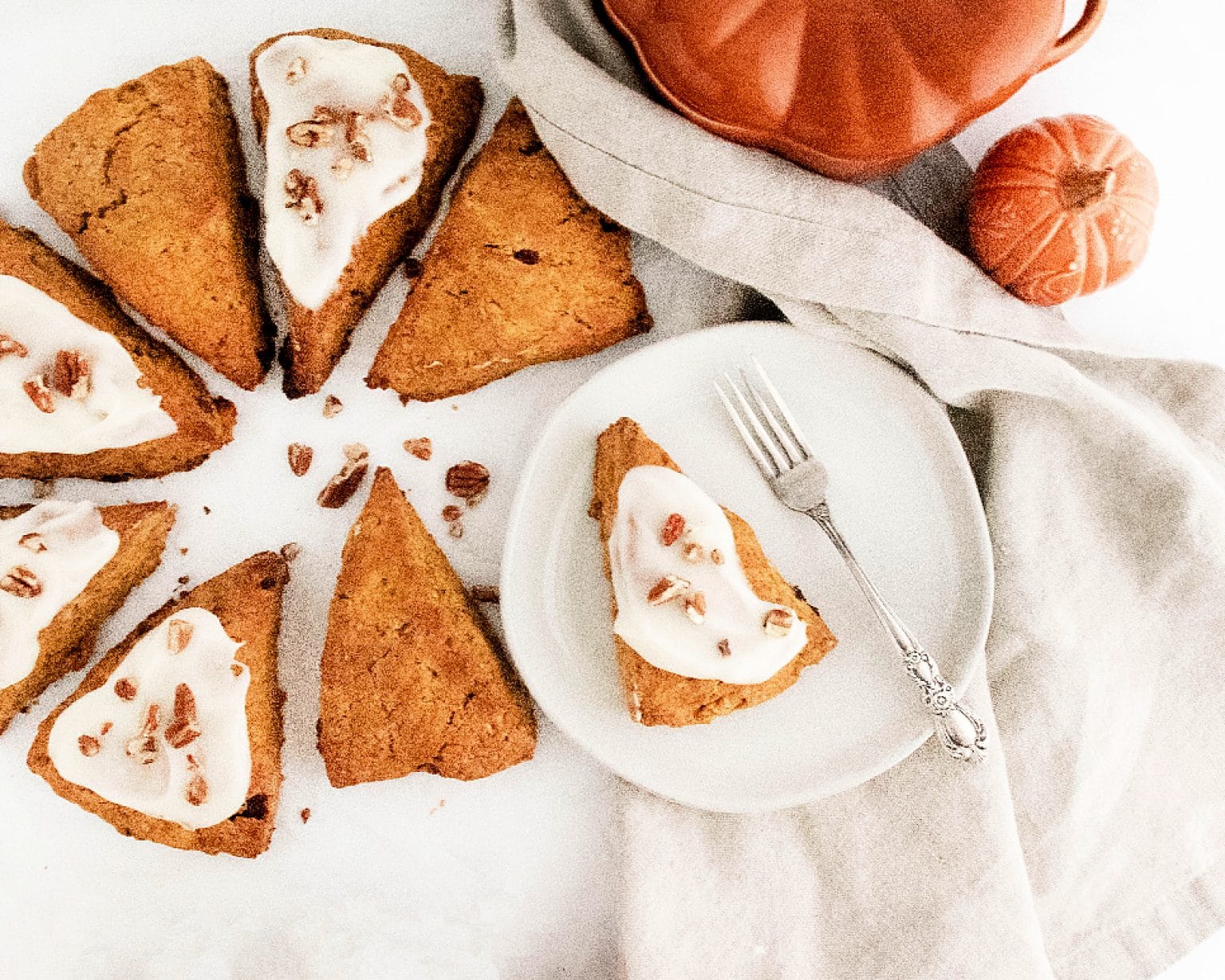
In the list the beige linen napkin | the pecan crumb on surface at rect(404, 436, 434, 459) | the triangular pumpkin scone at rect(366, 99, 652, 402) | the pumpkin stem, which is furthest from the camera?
the pecan crumb on surface at rect(404, 436, 434, 459)

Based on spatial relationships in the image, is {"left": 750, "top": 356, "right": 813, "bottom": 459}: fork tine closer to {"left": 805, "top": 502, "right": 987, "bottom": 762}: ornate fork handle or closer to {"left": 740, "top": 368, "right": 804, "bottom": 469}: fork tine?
{"left": 740, "top": 368, "right": 804, "bottom": 469}: fork tine

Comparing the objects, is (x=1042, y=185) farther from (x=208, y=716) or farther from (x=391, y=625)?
(x=208, y=716)

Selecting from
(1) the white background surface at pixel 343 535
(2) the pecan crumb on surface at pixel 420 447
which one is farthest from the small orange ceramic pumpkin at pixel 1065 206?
(2) the pecan crumb on surface at pixel 420 447

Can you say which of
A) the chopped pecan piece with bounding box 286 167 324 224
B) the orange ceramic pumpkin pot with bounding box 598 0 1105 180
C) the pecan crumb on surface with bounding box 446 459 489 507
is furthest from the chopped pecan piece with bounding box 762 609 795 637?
the chopped pecan piece with bounding box 286 167 324 224

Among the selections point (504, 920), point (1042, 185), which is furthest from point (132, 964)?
point (1042, 185)

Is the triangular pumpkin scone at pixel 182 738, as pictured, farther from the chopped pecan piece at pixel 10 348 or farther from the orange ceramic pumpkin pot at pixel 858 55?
the orange ceramic pumpkin pot at pixel 858 55

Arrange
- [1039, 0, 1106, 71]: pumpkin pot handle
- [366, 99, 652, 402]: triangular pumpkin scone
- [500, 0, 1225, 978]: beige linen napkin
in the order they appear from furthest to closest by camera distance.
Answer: [366, 99, 652, 402]: triangular pumpkin scone, [500, 0, 1225, 978]: beige linen napkin, [1039, 0, 1106, 71]: pumpkin pot handle
